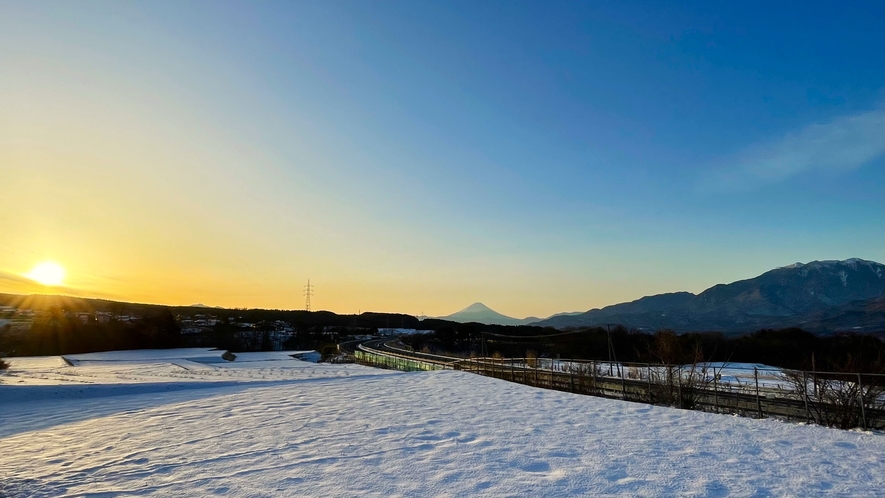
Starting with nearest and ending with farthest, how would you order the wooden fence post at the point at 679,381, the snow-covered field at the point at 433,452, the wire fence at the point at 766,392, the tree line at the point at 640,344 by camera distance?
the snow-covered field at the point at 433,452 < the wire fence at the point at 766,392 < the wooden fence post at the point at 679,381 < the tree line at the point at 640,344

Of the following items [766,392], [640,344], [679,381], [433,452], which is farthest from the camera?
[640,344]

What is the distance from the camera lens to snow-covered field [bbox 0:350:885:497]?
20.9 feet

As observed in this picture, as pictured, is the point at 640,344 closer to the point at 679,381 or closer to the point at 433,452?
the point at 679,381

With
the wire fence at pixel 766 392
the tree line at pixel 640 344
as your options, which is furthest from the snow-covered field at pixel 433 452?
the tree line at pixel 640 344

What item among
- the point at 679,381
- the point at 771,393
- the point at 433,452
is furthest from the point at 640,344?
the point at 433,452

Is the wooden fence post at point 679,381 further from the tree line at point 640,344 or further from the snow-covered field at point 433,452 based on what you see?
the tree line at point 640,344

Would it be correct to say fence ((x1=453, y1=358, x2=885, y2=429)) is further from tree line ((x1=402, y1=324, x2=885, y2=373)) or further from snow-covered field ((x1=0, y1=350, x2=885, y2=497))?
tree line ((x1=402, y1=324, x2=885, y2=373))

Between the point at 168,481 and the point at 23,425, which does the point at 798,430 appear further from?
the point at 23,425

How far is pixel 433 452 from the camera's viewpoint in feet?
26.1

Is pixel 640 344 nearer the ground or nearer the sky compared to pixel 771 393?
nearer the ground

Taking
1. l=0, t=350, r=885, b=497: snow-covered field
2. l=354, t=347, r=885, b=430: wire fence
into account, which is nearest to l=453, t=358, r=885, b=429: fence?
l=354, t=347, r=885, b=430: wire fence

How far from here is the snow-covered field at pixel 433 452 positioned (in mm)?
6371

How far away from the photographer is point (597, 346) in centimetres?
8275

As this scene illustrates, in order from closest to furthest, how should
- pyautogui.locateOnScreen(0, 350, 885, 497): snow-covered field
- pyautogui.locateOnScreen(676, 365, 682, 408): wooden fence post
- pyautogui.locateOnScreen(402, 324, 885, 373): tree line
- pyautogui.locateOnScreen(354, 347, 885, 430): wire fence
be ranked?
pyautogui.locateOnScreen(0, 350, 885, 497): snow-covered field → pyautogui.locateOnScreen(354, 347, 885, 430): wire fence → pyautogui.locateOnScreen(676, 365, 682, 408): wooden fence post → pyautogui.locateOnScreen(402, 324, 885, 373): tree line
